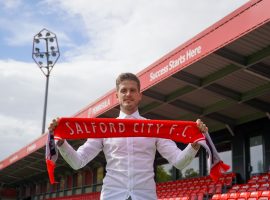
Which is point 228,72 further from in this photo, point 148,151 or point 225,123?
point 148,151

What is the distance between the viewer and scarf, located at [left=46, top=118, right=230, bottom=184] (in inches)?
132

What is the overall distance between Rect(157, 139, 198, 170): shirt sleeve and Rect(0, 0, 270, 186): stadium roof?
6924 mm

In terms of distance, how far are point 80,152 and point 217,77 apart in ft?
33.8

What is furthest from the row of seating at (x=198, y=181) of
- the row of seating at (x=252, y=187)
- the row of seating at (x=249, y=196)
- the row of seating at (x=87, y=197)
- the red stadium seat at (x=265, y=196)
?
the row of seating at (x=87, y=197)

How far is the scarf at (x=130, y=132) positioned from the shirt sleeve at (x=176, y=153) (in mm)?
89

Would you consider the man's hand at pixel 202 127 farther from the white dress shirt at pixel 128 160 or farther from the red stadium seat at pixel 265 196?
the red stadium seat at pixel 265 196

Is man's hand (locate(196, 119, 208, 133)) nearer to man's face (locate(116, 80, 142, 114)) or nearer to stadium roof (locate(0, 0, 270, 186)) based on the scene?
man's face (locate(116, 80, 142, 114))

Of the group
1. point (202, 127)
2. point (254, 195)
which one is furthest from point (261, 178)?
point (202, 127)

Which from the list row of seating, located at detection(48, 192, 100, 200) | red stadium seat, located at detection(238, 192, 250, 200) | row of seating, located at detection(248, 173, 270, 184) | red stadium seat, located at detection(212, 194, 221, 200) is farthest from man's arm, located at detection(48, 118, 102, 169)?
row of seating, located at detection(48, 192, 100, 200)

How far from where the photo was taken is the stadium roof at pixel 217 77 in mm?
10648

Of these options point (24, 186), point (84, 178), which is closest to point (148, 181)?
point (84, 178)

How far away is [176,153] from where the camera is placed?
3.24 meters

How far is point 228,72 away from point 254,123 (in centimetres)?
370

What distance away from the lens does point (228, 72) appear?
12.7 m
